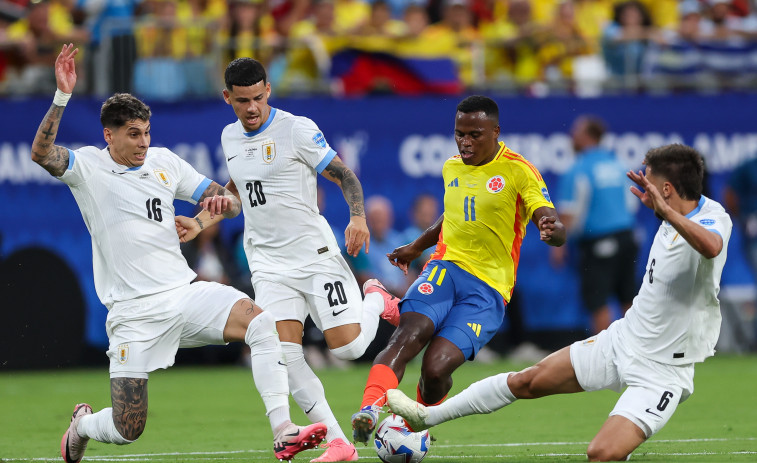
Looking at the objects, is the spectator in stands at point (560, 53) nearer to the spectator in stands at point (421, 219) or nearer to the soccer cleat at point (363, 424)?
the spectator in stands at point (421, 219)

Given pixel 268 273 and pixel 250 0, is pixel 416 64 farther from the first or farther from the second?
pixel 268 273

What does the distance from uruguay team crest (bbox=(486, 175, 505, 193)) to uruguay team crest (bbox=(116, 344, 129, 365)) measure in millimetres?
2650

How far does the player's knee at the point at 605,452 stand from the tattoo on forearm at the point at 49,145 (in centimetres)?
366

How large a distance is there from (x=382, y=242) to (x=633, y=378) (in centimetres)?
804

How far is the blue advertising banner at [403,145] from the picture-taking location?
14930mm

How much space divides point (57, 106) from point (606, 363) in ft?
12.2

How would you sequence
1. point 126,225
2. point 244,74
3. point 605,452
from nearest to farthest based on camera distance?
→ point 605,452
point 126,225
point 244,74

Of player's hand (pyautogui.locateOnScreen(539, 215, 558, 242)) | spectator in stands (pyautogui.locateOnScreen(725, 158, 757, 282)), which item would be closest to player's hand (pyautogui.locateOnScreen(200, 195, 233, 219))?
player's hand (pyautogui.locateOnScreen(539, 215, 558, 242))

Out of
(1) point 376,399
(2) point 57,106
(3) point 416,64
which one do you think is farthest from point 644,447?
(3) point 416,64

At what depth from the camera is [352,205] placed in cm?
812

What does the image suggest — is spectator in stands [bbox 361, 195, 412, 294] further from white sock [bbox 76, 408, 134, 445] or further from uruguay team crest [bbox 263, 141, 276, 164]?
white sock [bbox 76, 408, 134, 445]

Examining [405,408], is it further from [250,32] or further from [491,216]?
[250,32]

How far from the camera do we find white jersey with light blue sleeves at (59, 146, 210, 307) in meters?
7.68

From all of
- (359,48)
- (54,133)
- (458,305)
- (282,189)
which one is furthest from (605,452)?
(359,48)
